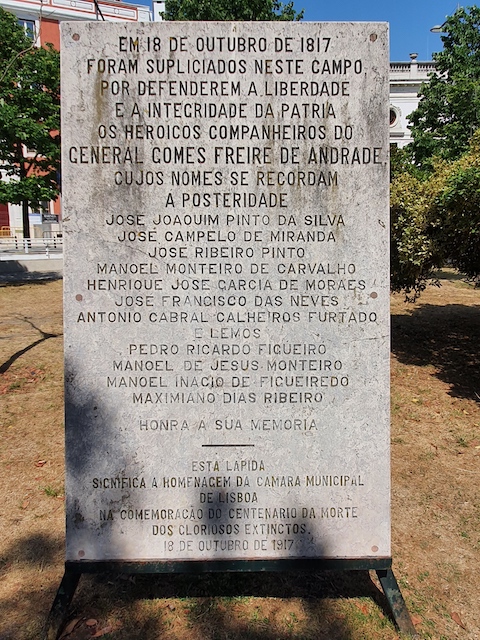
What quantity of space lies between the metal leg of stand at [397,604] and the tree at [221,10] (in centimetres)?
2554

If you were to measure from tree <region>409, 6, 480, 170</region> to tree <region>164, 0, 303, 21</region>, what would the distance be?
10.4 meters

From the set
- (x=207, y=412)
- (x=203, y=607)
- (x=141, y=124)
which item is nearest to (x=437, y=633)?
(x=203, y=607)

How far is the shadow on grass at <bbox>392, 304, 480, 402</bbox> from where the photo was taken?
281 inches

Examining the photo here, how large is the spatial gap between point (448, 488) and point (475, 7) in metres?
17.5

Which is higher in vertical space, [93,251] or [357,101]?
[357,101]

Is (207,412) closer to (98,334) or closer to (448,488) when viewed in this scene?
(98,334)

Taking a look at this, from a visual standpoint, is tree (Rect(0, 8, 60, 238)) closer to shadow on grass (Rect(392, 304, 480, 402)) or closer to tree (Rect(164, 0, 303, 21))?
tree (Rect(164, 0, 303, 21))

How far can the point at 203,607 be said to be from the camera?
9.10ft

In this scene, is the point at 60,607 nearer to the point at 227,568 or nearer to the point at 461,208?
the point at 227,568

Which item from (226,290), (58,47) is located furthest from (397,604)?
(58,47)

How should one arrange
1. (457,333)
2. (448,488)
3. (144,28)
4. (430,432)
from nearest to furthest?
(144,28), (448,488), (430,432), (457,333)

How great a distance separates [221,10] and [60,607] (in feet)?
86.1

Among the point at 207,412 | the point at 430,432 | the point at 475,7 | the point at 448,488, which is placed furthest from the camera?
the point at 475,7

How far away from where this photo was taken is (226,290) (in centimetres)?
252
